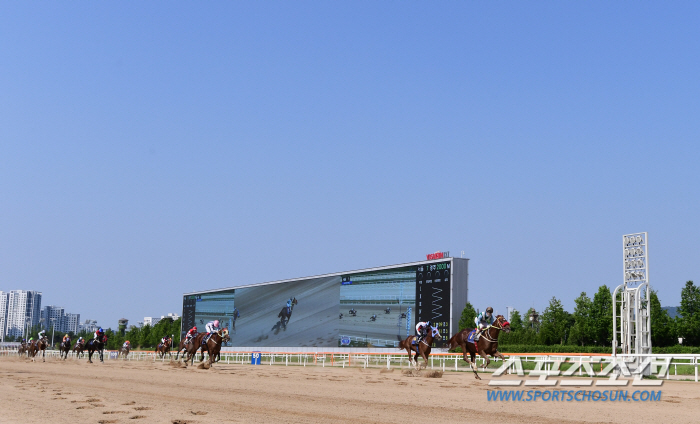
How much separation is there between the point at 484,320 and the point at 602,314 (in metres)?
36.0

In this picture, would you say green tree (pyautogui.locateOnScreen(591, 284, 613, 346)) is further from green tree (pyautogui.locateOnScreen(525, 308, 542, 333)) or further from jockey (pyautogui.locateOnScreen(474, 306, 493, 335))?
jockey (pyautogui.locateOnScreen(474, 306, 493, 335))

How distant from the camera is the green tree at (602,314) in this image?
52.8m

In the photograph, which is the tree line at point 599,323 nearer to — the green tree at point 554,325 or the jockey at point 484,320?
the green tree at point 554,325

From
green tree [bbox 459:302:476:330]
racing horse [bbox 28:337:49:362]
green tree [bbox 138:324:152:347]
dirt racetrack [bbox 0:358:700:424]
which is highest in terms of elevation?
green tree [bbox 459:302:476:330]

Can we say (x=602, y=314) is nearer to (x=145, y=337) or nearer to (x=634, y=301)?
(x=634, y=301)

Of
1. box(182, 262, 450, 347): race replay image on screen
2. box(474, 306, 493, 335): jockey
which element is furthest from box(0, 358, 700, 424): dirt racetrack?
box(182, 262, 450, 347): race replay image on screen

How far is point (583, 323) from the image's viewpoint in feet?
181

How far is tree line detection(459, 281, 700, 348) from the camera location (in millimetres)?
51031

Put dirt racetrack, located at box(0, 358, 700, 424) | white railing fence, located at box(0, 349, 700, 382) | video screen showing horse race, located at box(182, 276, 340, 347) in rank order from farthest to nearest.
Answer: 1. video screen showing horse race, located at box(182, 276, 340, 347)
2. white railing fence, located at box(0, 349, 700, 382)
3. dirt racetrack, located at box(0, 358, 700, 424)

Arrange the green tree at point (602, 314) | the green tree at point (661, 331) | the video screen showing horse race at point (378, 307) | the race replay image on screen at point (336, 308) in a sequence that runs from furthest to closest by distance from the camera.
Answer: the video screen showing horse race at point (378, 307), the race replay image on screen at point (336, 308), the green tree at point (602, 314), the green tree at point (661, 331)

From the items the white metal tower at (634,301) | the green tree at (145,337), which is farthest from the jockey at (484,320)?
the green tree at (145,337)

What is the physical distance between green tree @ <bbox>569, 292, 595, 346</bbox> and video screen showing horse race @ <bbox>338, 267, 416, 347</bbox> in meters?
13.4

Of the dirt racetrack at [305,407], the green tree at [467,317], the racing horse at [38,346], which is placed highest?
the green tree at [467,317]

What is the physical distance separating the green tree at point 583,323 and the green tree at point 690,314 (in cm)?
642
